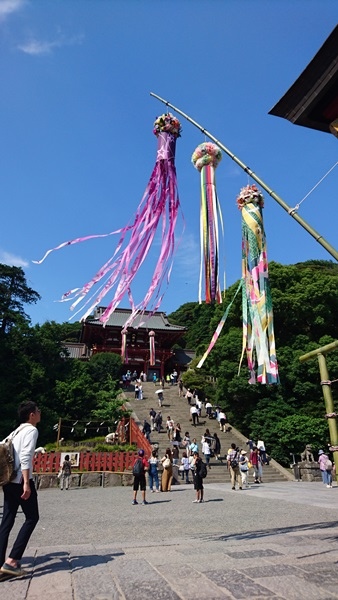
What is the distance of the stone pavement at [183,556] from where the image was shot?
9.47 feet

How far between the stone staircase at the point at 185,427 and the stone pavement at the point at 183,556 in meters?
8.77

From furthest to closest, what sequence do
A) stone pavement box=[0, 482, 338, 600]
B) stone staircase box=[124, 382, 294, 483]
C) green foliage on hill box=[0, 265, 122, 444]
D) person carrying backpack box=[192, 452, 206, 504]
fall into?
green foliage on hill box=[0, 265, 122, 444], stone staircase box=[124, 382, 294, 483], person carrying backpack box=[192, 452, 206, 504], stone pavement box=[0, 482, 338, 600]

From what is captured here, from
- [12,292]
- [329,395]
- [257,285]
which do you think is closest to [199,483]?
[257,285]

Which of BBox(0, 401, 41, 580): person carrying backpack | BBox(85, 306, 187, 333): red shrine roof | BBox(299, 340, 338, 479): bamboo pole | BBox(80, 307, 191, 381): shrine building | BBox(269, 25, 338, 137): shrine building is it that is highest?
BBox(85, 306, 187, 333): red shrine roof

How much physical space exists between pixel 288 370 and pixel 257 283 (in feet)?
52.6

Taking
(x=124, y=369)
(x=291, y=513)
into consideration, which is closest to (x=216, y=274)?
(x=291, y=513)

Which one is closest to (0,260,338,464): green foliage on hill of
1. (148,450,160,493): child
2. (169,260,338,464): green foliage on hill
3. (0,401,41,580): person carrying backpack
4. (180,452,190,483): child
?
(169,260,338,464): green foliage on hill

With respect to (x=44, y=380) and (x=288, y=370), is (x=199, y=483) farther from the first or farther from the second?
(x=44, y=380)

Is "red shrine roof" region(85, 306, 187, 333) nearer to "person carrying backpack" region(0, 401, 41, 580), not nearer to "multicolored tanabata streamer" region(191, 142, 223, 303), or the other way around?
"multicolored tanabata streamer" region(191, 142, 223, 303)

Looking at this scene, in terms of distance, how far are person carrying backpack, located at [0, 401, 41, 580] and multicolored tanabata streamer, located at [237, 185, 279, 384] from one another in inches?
135

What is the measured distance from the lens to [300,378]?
20.6m

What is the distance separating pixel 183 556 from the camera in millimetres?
3943

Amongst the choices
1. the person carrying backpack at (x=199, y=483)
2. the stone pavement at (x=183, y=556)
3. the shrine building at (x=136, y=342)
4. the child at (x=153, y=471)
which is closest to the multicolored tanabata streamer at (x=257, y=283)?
the stone pavement at (x=183, y=556)

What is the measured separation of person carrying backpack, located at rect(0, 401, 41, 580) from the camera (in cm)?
337
